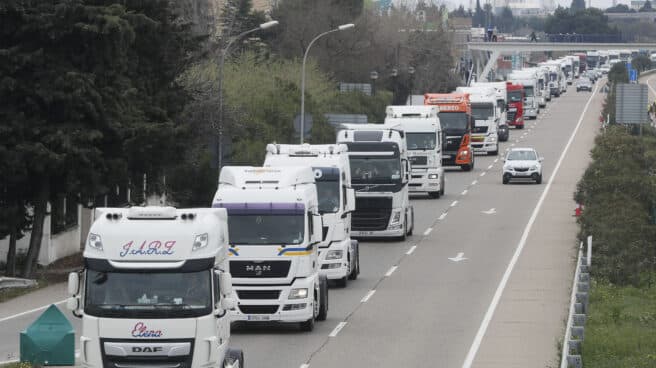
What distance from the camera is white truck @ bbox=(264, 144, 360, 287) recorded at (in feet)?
106

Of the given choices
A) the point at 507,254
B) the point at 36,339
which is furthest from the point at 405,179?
the point at 36,339

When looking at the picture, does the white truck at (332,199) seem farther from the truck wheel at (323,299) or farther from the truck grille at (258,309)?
the truck grille at (258,309)

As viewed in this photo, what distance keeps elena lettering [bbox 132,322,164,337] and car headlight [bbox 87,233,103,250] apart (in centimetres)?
114

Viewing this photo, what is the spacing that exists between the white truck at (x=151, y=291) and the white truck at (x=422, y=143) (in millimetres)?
36769

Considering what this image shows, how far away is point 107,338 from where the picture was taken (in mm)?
18406

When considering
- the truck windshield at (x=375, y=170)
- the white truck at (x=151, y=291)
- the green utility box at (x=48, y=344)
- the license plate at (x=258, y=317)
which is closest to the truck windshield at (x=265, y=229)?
the license plate at (x=258, y=317)

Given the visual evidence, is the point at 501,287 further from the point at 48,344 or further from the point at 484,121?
the point at 484,121

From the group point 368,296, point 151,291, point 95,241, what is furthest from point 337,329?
point 95,241

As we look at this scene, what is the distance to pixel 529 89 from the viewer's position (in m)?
115

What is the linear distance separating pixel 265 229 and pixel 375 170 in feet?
52.4

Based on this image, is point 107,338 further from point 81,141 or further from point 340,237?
point 81,141

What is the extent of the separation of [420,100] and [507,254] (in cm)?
5574

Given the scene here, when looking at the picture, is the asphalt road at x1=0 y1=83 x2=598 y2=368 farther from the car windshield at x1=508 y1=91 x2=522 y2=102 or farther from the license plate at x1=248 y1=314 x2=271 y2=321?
the car windshield at x1=508 y1=91 x2=522 y2=102

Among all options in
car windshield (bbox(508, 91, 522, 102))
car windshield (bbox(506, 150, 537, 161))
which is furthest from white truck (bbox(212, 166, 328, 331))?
car windshield (bbox(508, 91, 522, 102))
